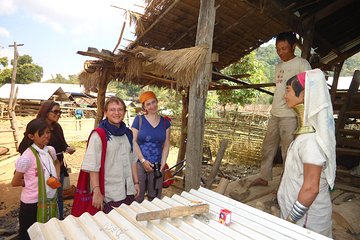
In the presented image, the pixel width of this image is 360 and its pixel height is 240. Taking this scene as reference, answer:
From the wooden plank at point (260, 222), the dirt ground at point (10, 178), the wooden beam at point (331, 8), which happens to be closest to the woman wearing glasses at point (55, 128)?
the dirt ground at point (10, 178)

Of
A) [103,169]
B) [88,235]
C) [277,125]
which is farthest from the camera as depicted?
[277,125]

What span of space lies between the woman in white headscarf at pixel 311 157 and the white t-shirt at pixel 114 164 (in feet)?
5.00

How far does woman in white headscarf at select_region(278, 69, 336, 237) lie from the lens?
5.38 feet

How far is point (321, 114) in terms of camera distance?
66.0 inches

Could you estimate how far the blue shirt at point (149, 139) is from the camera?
10.7ft

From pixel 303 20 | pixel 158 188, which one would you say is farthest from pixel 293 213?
pixel 303 20

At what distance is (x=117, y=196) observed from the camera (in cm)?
259

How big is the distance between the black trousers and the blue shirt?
1.32 meters

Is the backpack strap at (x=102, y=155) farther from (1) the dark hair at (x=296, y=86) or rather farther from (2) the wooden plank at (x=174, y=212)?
(1) the dark hair at (x=296, y=86)

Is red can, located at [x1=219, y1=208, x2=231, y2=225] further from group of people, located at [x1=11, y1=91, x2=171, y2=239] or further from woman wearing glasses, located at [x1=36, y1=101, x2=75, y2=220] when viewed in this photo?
woman wearing glasses, located at [x1=36, y1=101, x2=75, y2=220]

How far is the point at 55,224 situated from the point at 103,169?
856mm

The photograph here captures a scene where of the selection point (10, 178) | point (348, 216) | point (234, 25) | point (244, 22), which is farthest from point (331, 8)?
point (10, 178)

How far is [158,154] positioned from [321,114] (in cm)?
209

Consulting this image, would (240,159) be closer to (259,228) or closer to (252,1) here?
(252,1)
